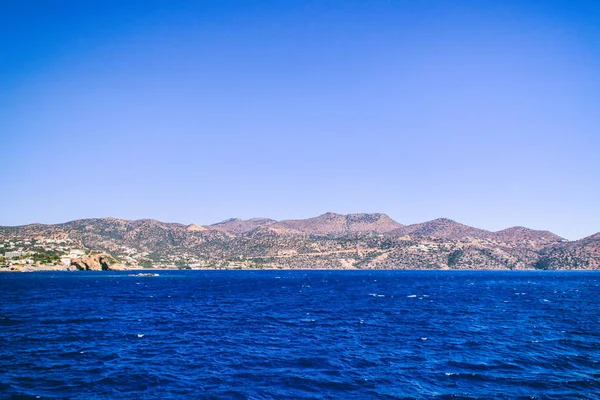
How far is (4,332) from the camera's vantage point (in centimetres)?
5031

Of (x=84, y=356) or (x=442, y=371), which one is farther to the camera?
(x=84, y=356)

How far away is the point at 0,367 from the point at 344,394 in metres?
29.6

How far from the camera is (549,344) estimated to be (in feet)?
148

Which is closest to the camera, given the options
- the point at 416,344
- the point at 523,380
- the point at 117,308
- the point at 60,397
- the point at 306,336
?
the point at 60,397

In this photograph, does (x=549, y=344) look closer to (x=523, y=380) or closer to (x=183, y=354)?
(x=523, y=380)

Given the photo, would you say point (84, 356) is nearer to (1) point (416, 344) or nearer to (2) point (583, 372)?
(1) point (416, 344)

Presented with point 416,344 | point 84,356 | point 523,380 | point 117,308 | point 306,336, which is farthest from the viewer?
point 117,308

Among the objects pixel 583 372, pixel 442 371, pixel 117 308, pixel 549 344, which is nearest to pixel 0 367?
pixel 442 371

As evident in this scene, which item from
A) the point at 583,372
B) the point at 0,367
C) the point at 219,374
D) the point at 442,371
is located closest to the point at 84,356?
the point at 0,367

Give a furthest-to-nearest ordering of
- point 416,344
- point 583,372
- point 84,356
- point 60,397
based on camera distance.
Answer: point 416,344, point 84,356, point 583,372, point 60,397

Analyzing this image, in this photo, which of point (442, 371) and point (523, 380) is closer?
point (523, 380)

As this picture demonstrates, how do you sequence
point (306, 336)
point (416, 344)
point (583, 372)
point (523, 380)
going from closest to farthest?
point (523, 380) < point (583, 372) < point (416, 344) < point (306, 336)

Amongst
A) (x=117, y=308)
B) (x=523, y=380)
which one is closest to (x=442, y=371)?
(x=523, y=380)

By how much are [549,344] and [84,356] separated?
49.6 meters
